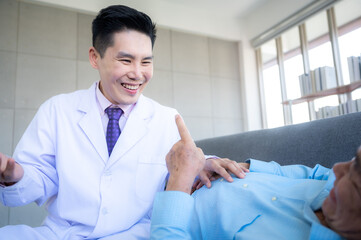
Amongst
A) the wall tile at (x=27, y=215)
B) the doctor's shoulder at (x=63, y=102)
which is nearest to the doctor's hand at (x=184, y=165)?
the doctor's shoulder at (x=63, y=102)

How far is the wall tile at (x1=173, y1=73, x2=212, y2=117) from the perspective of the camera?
4.33 m

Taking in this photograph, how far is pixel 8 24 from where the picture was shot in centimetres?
339

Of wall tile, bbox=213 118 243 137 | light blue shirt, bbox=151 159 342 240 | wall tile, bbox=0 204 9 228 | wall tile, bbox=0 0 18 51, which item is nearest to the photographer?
light blue shirt, bbox=151 159 342 240

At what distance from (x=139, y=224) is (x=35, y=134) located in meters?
0.61

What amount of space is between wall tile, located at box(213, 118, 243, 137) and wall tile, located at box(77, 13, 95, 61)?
2206 millimetres

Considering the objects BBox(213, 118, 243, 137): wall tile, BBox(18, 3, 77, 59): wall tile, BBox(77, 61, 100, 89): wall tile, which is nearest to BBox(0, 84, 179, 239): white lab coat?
BBox(77, 61, 100, 89): wall tile

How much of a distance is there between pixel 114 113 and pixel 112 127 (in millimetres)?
81

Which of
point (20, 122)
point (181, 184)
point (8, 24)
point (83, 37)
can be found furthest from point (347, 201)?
point (8, 24)

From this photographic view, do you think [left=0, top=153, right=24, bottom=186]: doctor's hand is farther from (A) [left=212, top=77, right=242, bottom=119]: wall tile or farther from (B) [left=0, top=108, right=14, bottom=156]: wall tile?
(A) [left=212, top=77, right=242, bottom=119]: wall tile

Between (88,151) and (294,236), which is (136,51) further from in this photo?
(294,236)

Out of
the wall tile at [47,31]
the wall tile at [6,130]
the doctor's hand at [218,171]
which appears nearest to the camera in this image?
the doctor's hand at [218,171]

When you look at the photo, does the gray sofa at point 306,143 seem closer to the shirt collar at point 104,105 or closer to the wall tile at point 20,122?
the shirt collar at point 104,105

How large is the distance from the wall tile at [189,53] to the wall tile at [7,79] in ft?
7.12

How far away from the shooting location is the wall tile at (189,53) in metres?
4.41
